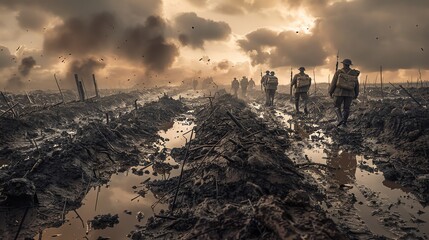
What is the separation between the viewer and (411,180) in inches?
234

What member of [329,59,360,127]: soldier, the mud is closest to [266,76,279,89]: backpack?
[329,59,360,127]: soldier

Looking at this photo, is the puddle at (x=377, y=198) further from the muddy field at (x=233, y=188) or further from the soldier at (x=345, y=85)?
the soldier at (x=345, y=85)

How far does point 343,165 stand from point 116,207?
524 cm

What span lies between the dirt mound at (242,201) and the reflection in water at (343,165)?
3.59 ft

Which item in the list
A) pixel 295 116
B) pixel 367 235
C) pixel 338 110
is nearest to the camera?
pixel 367 235

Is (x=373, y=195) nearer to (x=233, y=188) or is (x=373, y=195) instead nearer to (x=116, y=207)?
(x=233, y=188)

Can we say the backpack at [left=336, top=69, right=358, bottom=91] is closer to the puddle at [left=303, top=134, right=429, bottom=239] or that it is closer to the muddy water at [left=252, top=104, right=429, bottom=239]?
the muddy water at [left=252, top=104, right=429, bottom=239]

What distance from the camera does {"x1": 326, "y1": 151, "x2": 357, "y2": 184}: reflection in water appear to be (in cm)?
628

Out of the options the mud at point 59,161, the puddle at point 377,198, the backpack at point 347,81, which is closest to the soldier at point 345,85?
the backpack at point 347,81

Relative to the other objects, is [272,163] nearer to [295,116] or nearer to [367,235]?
[367,235]

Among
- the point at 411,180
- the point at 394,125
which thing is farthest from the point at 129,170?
the point at 394,125

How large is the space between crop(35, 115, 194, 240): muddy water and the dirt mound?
1.29ft

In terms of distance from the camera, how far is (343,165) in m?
7.23

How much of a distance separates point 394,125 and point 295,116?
7.08 metres
